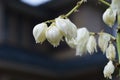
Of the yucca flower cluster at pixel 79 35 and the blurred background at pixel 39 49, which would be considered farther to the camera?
the blurred background at pixel 39 49

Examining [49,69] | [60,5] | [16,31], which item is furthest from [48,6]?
[49,69]

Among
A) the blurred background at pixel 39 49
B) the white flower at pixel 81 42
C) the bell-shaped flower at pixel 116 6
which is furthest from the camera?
the blurred background at pixel 39 49

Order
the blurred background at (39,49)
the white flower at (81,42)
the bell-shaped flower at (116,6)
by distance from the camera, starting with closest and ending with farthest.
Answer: the bell-shaped flower at (116,6), the white flower at (81,42), the blurred background at (39,49)

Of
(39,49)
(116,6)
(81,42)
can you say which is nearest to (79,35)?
(81,42)

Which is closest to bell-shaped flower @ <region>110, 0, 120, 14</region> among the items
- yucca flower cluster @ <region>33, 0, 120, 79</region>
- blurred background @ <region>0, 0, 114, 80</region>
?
yucca flower cluster @ <region>33, 0, 120, 79</region>

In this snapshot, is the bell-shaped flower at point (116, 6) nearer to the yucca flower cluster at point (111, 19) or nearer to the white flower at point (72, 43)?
the yucca flower cluster at point (111, 19)

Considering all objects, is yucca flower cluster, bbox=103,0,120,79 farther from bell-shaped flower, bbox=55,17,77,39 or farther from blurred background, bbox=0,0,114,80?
blurred background, bbox=0,0,114,80

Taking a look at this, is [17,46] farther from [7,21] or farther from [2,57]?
[2,57]

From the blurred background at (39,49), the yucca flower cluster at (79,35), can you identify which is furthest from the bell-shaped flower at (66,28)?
the blurred background at (39,49)

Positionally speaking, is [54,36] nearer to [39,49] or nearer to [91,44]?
[91,44]

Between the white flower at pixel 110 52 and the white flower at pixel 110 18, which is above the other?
the white flower at pixel 110 18
